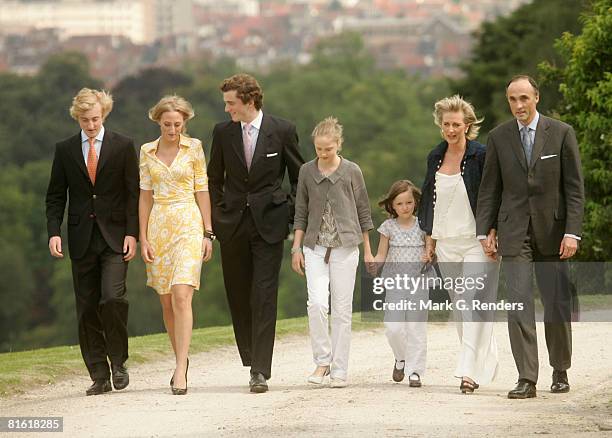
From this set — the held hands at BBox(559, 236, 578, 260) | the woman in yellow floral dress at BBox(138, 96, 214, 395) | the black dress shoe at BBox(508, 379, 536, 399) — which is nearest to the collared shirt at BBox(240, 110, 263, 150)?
the woman in yellow floral dress at BBox(138, 96, 214, 395)

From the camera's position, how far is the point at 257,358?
1196 centimetres

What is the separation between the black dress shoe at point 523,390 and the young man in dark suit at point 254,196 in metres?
1.64

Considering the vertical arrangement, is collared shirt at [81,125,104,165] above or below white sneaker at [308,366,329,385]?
above

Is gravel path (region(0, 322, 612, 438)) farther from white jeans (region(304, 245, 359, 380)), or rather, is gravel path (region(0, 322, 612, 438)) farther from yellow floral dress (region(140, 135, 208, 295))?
yellow floral dress (region(140, 135, 208, 295))

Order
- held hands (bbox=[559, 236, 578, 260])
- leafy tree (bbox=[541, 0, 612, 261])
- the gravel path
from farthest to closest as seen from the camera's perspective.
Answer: leafy tree (bbox=[541, 0, 612, 261]) < held hands (bbox=[559, 236, 578, 260]) < the gravel path

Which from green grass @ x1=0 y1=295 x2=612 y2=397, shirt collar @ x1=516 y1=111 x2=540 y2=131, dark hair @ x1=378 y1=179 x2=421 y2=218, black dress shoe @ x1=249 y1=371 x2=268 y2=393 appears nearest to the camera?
shirt collar @ x1=516 y1=111 x2=540 y2=131

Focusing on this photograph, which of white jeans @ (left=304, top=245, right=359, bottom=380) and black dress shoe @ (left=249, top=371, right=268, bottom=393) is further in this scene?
white jeans @ (left=304, top=245, right=359, bottom=380)

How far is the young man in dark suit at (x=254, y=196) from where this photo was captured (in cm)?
1211

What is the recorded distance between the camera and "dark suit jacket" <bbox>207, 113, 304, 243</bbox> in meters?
12.1

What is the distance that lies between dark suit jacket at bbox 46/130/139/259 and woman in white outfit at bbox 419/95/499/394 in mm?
1895

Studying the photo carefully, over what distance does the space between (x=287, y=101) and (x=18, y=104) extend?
26.0m

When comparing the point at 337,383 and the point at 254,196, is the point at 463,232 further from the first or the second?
the point at 254,196

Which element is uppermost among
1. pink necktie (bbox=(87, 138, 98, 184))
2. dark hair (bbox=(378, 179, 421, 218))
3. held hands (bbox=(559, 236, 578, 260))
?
pink necktie (bbox=(87, 138, 98, 184))

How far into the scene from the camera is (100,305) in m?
12.1
